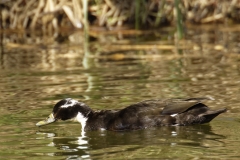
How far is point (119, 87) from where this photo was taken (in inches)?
397

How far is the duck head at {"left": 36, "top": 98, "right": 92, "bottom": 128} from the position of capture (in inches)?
321

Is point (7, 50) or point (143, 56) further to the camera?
point (7, 50)

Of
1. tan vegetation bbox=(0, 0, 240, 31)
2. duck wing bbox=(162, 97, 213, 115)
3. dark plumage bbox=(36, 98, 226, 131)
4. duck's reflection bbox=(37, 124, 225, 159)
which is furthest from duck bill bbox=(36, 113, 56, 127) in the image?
tan vegetation bbox=(0, 0, 240, 31)

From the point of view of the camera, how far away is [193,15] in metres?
18.0

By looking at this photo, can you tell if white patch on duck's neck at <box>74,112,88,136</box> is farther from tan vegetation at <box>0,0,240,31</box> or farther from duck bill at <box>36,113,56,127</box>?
tan vegetation at <box>0,0,240,31</box>

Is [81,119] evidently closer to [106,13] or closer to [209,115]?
[209,115]

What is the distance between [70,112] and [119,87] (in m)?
1.94

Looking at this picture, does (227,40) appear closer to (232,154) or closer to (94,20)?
(94,20)

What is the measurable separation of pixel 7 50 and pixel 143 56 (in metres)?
3.13

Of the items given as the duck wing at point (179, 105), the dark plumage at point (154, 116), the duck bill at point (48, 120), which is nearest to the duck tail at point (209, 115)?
the dark plumage at point (154, 116)

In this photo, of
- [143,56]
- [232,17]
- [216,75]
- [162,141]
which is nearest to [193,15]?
[232,17]

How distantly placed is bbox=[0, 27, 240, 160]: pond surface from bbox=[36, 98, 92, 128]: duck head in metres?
0.12

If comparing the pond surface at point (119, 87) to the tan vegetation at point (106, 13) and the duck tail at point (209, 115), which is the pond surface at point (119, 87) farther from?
the tan vegetation at point (106, 13)

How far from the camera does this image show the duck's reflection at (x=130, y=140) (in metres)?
6.87
